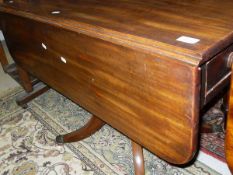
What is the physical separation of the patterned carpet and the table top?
75cm

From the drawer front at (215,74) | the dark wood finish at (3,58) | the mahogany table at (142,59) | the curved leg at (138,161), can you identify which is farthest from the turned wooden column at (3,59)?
the drawer front at (215,74)

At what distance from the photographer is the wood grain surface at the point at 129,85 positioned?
0.76m

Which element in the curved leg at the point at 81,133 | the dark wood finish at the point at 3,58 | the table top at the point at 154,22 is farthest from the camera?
the dark wood finish at the point at 3,58

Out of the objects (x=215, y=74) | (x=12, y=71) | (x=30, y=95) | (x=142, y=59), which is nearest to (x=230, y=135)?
(x=215, y=74)

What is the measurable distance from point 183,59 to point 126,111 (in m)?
0.37

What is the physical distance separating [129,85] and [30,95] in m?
1.30

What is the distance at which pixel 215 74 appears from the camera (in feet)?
2.59

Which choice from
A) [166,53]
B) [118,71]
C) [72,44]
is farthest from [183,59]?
[72,44]

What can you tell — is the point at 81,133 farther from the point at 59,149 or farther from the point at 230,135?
the point at 230,135

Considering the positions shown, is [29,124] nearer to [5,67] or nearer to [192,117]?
[5,67]

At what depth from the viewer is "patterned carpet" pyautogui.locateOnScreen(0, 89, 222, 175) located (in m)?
1.40

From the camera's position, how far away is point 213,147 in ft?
4.82

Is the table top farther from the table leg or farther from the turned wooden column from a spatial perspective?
the turned wooden column

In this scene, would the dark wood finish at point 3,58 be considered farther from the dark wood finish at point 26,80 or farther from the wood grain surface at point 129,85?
the wood grain surface at point 129,85
